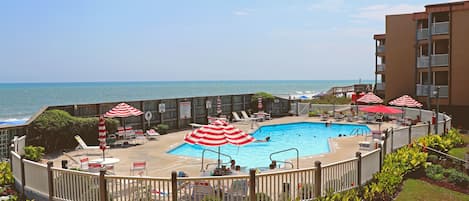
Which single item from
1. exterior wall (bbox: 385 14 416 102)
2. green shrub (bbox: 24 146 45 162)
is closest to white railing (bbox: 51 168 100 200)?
green shrub (bbox: 24 146 45 162)

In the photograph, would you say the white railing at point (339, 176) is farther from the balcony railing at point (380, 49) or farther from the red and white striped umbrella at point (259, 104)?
the balcony railing at point (380, 49)

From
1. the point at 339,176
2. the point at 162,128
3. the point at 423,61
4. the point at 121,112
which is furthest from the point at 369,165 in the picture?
the point at 423,61

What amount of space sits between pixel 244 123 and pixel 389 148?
48.1 feet

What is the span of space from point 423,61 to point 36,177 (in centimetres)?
2644

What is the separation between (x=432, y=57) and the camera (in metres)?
28.0

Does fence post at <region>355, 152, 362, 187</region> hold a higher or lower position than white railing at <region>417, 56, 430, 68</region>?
lower

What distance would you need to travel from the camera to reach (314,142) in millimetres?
22844

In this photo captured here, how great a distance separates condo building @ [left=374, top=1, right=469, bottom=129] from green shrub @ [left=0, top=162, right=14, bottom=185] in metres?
21.5

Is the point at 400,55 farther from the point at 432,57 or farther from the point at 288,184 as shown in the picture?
the point at 288,184

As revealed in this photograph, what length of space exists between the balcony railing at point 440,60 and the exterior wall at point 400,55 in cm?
240

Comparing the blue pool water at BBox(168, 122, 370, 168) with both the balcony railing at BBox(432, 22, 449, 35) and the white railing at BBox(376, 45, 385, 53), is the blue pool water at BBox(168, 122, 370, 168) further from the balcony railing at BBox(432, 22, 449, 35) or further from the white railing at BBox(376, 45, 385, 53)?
the white railing at BBox(376, 45, 385, 53)

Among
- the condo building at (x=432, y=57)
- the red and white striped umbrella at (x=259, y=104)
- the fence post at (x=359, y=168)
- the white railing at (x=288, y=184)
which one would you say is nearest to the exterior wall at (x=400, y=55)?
the condo building at (x=432, y=57)

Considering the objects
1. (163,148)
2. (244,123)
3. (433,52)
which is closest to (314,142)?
(244,123)

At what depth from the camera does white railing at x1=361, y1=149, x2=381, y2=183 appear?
36.1ft
